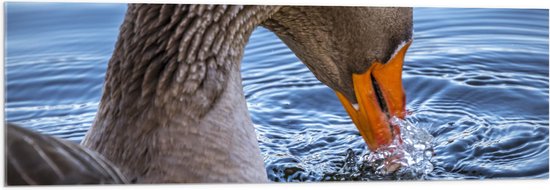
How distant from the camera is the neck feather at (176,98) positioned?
9.30ft

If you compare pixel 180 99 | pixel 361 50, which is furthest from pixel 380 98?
pixel 180 99

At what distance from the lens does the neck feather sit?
2834 millimetres

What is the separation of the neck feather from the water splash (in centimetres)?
50

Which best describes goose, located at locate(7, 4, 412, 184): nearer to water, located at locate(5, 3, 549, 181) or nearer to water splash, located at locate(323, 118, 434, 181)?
water, located at locate(5, 3, 549, 181)

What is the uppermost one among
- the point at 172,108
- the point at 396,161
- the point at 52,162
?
the point at 396,161

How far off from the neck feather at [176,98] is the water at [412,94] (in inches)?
9.1

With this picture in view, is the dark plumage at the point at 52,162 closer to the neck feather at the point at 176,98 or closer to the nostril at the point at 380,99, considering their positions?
the neck feather at the point at 176,98

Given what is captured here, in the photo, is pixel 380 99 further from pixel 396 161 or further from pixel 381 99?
pixel 396 161

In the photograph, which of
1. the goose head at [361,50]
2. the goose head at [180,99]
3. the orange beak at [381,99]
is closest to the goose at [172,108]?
the goose head at [180,99]

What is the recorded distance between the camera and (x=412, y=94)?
3.40m

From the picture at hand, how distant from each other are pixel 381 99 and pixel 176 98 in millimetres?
772

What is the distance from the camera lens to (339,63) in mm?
3332

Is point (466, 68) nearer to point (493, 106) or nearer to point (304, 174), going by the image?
point (493, 106)

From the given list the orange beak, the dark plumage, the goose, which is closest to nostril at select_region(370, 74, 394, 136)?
the orange beak
